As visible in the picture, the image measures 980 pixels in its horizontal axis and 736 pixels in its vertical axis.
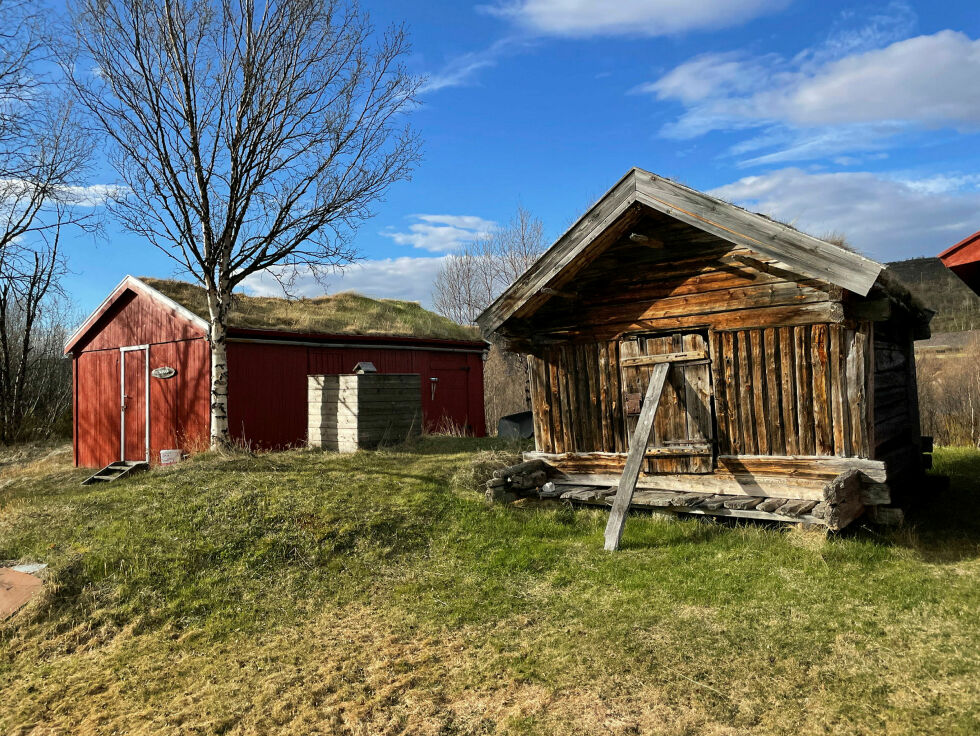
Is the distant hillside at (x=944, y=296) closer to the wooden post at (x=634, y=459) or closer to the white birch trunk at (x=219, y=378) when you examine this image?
the wooden post at (x=634, y=459)

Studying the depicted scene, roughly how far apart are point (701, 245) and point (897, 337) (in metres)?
4.19

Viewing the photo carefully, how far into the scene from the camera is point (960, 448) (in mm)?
14477

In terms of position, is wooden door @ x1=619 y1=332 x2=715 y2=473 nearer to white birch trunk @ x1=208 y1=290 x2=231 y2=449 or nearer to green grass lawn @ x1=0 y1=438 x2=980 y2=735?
green grass lawn @ x1=0 y1=438 x2=980 y2=735

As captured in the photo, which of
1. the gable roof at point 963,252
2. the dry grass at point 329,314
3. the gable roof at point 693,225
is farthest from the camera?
the dry grass at point 329,314

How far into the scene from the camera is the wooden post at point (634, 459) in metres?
7.30

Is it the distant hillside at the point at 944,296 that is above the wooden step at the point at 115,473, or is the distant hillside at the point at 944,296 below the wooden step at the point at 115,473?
above

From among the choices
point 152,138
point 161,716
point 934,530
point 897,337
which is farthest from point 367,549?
point 152,138

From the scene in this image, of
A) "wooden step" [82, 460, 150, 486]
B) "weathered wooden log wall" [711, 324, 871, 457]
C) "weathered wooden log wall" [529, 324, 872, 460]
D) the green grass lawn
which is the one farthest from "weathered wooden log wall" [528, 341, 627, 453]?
"wooden step" [82, 460, 150, 486]

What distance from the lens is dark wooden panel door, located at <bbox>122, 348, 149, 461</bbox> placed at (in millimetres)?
16172

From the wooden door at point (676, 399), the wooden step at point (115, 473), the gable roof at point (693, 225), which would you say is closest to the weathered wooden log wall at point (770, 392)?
the wooden door at point (676, 399)

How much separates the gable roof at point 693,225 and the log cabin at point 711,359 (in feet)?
0.05

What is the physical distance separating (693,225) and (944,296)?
53.7ft

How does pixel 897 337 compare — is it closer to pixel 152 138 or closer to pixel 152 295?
pixel 152 138

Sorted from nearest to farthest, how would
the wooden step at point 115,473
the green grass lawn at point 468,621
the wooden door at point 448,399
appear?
the green grass lawn at point 468,621 → the wooden step at point 115,473 → the wooden door at point 448,399
